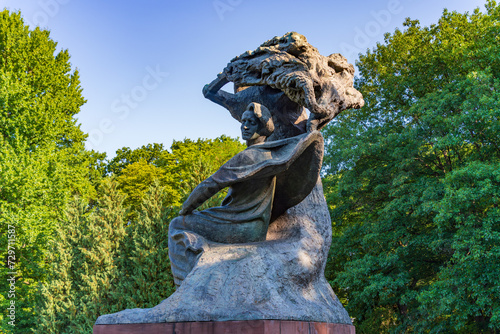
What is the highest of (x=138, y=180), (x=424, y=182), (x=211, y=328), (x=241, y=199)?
(x=138, y=180)

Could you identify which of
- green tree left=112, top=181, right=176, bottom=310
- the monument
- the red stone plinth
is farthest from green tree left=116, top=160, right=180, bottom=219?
the red stone plinth

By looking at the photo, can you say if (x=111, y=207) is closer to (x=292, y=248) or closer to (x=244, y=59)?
(x=244, y=59)

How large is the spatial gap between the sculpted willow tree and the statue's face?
7.65 metres

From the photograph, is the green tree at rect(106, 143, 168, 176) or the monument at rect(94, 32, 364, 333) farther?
the green tree at rect(106, 143, 168, 176)

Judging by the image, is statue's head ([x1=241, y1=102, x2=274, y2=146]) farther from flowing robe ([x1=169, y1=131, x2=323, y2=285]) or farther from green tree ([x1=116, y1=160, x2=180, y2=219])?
green tree ([x1=116, y1=160, x2=180, y2=219])

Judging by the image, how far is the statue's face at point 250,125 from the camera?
568 centimetres

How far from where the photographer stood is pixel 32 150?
18.8m

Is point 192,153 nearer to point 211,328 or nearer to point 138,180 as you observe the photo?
point 138,180

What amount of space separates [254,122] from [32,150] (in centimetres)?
1556

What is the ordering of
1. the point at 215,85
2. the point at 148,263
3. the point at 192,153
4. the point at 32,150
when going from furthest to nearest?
the point at 192,153
the point at 32,150
the point at 148,263
the point at 215,85

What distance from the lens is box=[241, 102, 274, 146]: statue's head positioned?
18.6 feet

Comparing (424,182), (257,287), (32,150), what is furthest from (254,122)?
(32,150)

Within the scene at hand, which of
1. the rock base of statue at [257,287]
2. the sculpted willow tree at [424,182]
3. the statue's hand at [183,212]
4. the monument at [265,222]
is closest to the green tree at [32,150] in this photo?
the sculpted willow tree at [424,182]

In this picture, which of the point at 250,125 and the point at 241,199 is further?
the point at 250,125
